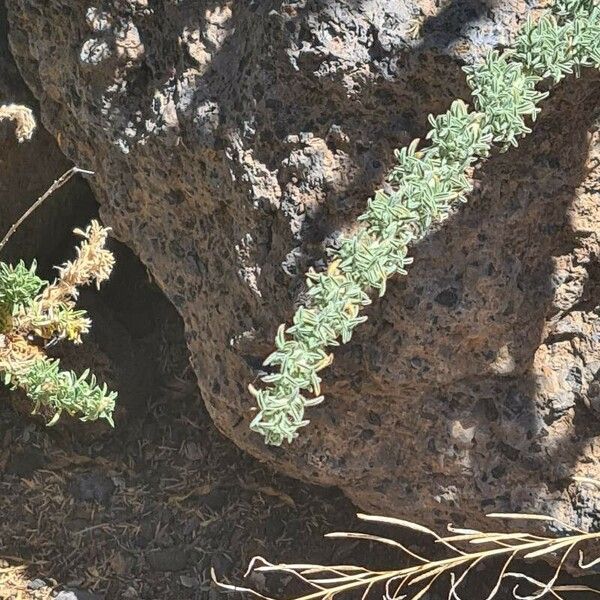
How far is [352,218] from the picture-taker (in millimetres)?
1491

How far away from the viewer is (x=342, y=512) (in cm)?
213

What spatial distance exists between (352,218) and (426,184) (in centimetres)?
43

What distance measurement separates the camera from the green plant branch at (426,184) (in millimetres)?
1075

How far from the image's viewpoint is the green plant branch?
1075mm

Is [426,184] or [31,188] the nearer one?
[426,184]

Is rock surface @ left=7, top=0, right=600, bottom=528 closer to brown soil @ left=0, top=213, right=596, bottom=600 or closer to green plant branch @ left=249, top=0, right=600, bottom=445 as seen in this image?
green plant branch @ left=249, top=0, right=600, bottom=445

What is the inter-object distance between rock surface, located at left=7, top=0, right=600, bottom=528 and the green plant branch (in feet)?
0.76

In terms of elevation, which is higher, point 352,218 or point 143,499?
point 352,218

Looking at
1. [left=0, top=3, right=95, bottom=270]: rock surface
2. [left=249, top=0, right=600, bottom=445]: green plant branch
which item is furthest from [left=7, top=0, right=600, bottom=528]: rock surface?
A: [left=0, top=3, right=95, bottom=270]: rock surface

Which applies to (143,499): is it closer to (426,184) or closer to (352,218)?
(352,218)

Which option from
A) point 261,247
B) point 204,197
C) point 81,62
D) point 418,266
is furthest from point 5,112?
point 418,266

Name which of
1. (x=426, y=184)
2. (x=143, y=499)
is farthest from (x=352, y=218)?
(x=143, y=499)

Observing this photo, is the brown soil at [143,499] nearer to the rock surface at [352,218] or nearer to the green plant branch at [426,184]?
the rock surface at [352,218]

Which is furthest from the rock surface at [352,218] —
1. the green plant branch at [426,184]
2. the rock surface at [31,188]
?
the rock surface at [31,188]
